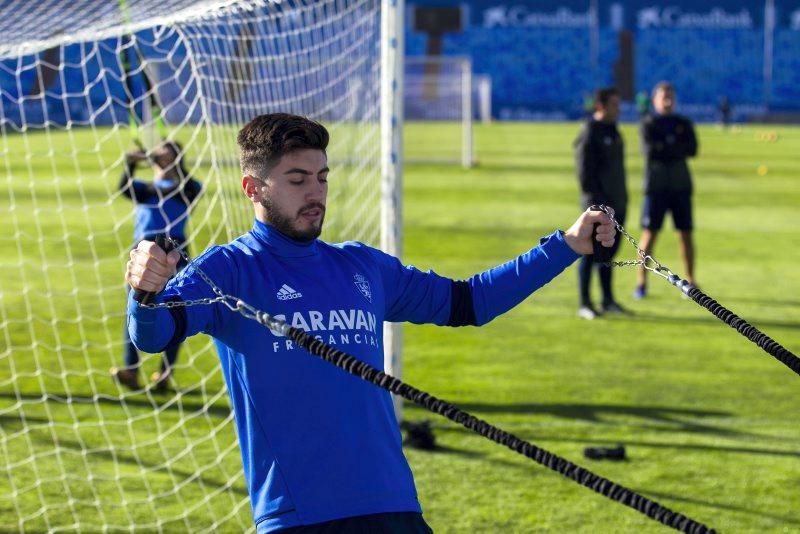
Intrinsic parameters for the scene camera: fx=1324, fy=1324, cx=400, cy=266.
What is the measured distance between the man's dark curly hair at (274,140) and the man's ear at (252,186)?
14 mm

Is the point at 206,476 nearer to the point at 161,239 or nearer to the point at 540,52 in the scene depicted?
the point at 161,239

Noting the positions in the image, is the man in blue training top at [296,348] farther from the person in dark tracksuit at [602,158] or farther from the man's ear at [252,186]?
the person in dark tracksuit at [602,158]

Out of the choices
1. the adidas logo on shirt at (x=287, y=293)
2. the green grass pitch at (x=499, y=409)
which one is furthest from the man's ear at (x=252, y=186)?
the green grass pitch at (x=499, y=409)

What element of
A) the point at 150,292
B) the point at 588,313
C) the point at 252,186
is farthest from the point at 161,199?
the point at 150,292

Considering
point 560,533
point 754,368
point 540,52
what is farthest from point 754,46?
point 560,533

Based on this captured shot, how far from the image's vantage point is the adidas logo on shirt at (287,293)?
3.42m

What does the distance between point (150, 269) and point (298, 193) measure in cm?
52

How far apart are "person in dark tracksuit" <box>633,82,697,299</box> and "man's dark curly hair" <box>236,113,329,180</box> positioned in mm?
8188

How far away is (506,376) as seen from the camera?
29.0ft

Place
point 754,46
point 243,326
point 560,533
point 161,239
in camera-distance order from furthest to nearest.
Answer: point 754,46, point 560,533, point 243,326, point 161,239

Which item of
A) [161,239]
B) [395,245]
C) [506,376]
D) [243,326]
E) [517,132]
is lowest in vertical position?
[517,132]

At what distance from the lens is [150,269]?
3055mm

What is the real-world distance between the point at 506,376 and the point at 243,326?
5.61 m

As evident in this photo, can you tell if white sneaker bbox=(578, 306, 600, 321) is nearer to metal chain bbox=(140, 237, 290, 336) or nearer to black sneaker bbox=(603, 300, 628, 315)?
black sneaker bbox=(603, 300, 628, 315)
